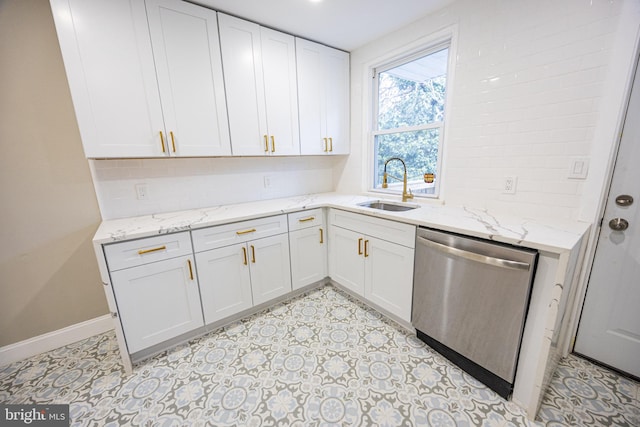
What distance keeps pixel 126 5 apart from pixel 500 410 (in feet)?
10.4

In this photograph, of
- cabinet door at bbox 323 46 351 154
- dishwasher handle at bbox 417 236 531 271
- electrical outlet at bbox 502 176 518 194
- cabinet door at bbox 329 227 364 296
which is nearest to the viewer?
dishwasher handle at bbox 417 236 531 271

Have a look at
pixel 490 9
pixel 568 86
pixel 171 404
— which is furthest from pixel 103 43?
pixel 568 86

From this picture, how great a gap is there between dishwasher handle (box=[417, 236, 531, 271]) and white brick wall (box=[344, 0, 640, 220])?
2.06ft

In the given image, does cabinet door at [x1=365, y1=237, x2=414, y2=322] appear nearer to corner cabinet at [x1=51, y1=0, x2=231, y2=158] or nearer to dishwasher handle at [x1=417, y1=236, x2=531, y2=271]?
dishwasher handle at [x1=417, y1=236, x2=531, y2=271]

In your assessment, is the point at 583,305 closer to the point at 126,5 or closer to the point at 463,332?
the point at 463,332

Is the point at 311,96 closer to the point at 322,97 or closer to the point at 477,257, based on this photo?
the point at 322,97

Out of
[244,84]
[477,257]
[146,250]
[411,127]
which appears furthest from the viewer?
[411,127]

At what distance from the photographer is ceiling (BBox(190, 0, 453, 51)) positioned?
1800 millimetres

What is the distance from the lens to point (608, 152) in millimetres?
1318

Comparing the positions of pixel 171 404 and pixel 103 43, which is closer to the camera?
pixel 171 404

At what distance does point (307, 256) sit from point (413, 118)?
1.62m

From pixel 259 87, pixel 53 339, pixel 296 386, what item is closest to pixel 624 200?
pixel 296 386

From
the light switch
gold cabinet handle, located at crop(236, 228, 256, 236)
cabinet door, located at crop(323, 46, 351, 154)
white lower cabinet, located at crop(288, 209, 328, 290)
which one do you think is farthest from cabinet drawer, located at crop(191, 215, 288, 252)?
the light switch

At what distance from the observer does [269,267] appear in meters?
2.12
